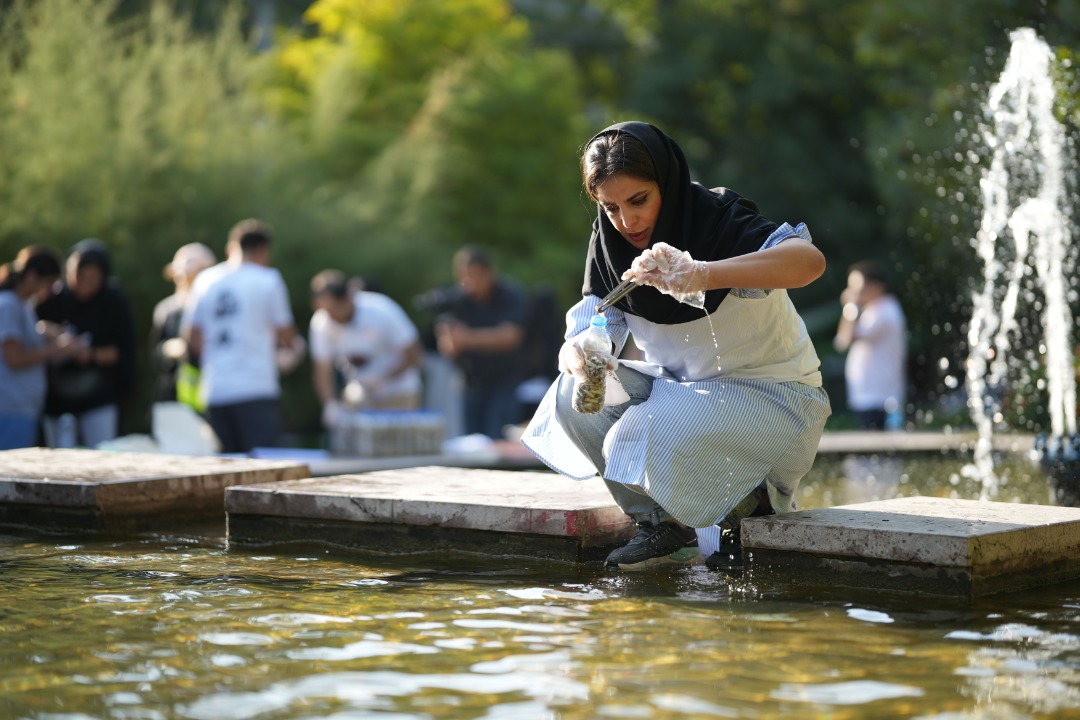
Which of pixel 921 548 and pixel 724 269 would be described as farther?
pixel 724 269

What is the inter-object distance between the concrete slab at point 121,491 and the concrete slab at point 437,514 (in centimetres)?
50

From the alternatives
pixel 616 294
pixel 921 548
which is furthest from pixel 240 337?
pixel 921 548

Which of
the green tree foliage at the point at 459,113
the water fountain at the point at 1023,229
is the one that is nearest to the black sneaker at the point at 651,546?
the water fountain at the point at 1023,229

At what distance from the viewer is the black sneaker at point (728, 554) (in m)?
4.70

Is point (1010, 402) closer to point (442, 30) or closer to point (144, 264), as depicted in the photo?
point (144, 264)

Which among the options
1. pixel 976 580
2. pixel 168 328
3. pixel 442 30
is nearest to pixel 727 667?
pixel 976 580

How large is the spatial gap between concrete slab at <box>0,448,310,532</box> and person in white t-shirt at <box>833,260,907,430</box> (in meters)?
6.37

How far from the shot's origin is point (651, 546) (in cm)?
467

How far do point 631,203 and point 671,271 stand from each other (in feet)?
1.10

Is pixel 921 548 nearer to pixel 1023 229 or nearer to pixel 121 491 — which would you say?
pixel 121 491

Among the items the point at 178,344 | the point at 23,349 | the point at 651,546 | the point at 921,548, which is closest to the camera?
the point at 921,548

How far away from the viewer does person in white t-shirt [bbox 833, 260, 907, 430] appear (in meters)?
11.5

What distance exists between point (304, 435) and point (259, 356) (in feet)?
34.1

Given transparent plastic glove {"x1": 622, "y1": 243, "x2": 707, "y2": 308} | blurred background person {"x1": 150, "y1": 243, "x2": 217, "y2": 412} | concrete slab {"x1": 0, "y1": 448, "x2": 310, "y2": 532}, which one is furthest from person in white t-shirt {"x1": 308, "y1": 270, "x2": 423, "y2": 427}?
transparent plastic glove {"x1": 622, "y1": 243, "x2": 707, "y2": 308}
